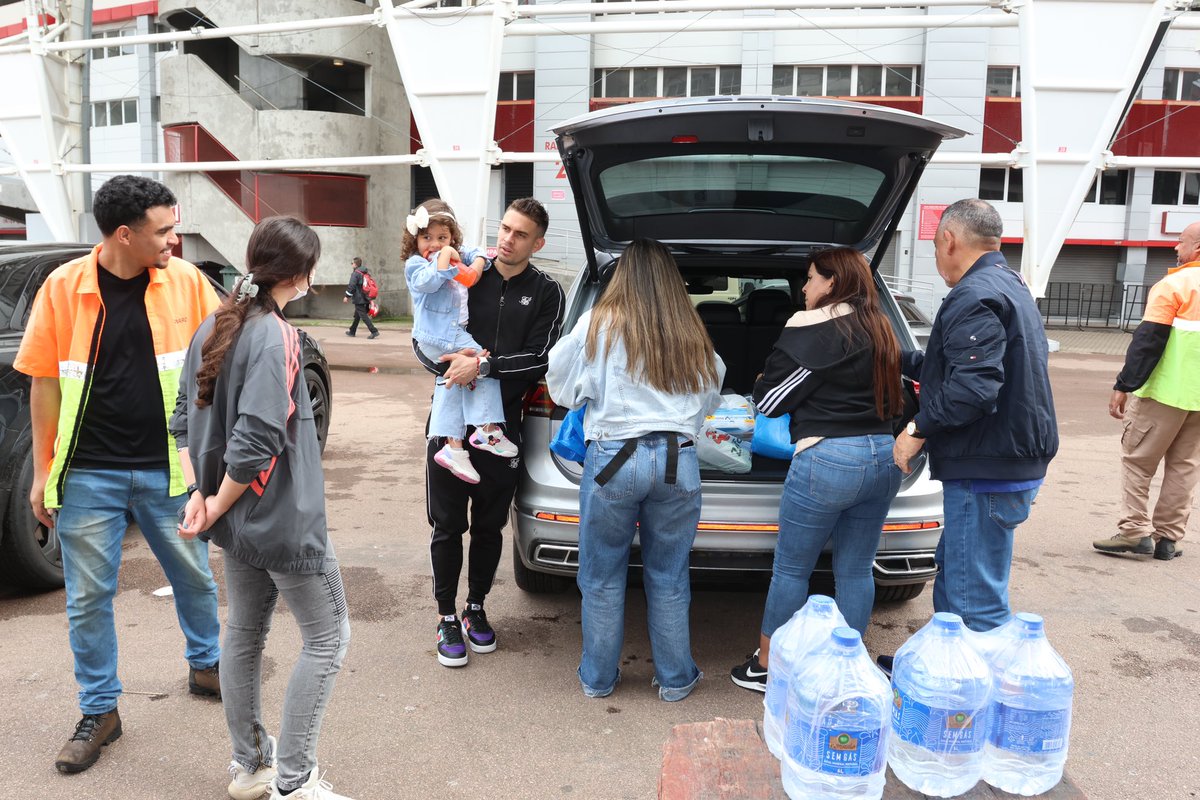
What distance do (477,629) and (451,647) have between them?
0.21m

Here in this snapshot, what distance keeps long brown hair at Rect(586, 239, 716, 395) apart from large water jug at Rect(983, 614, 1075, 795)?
1.55 m

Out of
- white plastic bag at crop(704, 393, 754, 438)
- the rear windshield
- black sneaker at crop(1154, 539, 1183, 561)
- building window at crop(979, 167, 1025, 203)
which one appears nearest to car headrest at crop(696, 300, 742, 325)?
the rear windshield

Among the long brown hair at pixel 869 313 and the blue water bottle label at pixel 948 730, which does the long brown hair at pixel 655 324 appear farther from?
the blue water bottle label at pixel 948 730

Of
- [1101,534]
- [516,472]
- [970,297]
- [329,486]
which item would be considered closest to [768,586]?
[516,472]

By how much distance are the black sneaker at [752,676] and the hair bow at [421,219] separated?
2171 mm

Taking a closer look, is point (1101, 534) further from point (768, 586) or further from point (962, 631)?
point (962, 631)

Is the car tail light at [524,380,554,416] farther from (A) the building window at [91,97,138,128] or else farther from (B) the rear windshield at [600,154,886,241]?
(A) the building window at [91,97,138,128]

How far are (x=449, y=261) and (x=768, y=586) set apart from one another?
184 centimetres

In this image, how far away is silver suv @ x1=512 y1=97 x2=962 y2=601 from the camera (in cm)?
326

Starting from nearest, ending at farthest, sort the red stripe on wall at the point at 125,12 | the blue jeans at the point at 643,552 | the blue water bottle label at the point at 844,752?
the blue water bottle label at the point at 844,752, the blue jeans at the point at 643,552, the red stripe on wall at the point at 125,12

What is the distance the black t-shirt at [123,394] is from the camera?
297 cm

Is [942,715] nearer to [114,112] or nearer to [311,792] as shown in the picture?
[311,792]

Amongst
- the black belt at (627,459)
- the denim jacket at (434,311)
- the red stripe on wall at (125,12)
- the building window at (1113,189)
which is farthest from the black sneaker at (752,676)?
the red stripe on wall at (125,12)

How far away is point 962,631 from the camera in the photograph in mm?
2014
